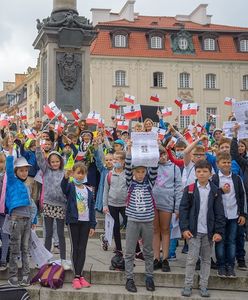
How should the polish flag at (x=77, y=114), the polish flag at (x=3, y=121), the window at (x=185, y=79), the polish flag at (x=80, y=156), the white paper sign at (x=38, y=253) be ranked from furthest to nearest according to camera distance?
the window at (x=185, y=79) → the polish flag at (x=77, y=114) → the polish flag at (x=3, y=121) → the polish flag at (x=80, y=156) → the white paper sign at (x=38, y=253)

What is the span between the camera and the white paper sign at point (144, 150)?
664 cm

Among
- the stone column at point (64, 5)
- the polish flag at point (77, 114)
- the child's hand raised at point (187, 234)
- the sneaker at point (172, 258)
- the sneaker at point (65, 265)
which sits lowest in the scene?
the sneaker at point (172, 258)

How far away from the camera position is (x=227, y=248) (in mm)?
6984

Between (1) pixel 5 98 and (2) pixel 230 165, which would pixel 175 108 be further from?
(1) pixel 5 98

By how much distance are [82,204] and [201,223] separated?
1628 millimetres

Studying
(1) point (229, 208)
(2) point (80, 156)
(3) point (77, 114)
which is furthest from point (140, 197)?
(3) point (77, 114)

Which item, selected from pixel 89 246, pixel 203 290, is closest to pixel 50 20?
pixel 89 246

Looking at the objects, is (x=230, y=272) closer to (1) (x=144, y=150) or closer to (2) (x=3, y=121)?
(1) (x=144, y=150)

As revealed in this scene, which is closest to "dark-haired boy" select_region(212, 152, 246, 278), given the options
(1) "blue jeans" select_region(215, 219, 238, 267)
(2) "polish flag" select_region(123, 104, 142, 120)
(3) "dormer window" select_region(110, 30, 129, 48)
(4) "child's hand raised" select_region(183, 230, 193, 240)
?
(1) "blue jeans" select_region(215, 219, 238, 267)

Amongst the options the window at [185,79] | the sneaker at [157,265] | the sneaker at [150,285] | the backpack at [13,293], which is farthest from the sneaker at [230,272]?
the window at [185,79]

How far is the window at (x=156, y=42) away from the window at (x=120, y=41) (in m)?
2.73

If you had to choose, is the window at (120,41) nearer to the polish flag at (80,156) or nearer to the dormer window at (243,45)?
the dormer window at (243,45)

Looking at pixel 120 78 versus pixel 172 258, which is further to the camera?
pixel 120 78

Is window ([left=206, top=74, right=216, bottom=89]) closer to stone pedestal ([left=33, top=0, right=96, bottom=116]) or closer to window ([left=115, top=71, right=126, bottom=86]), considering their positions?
window ([left=115, top=71, right=126, bottom=86])
